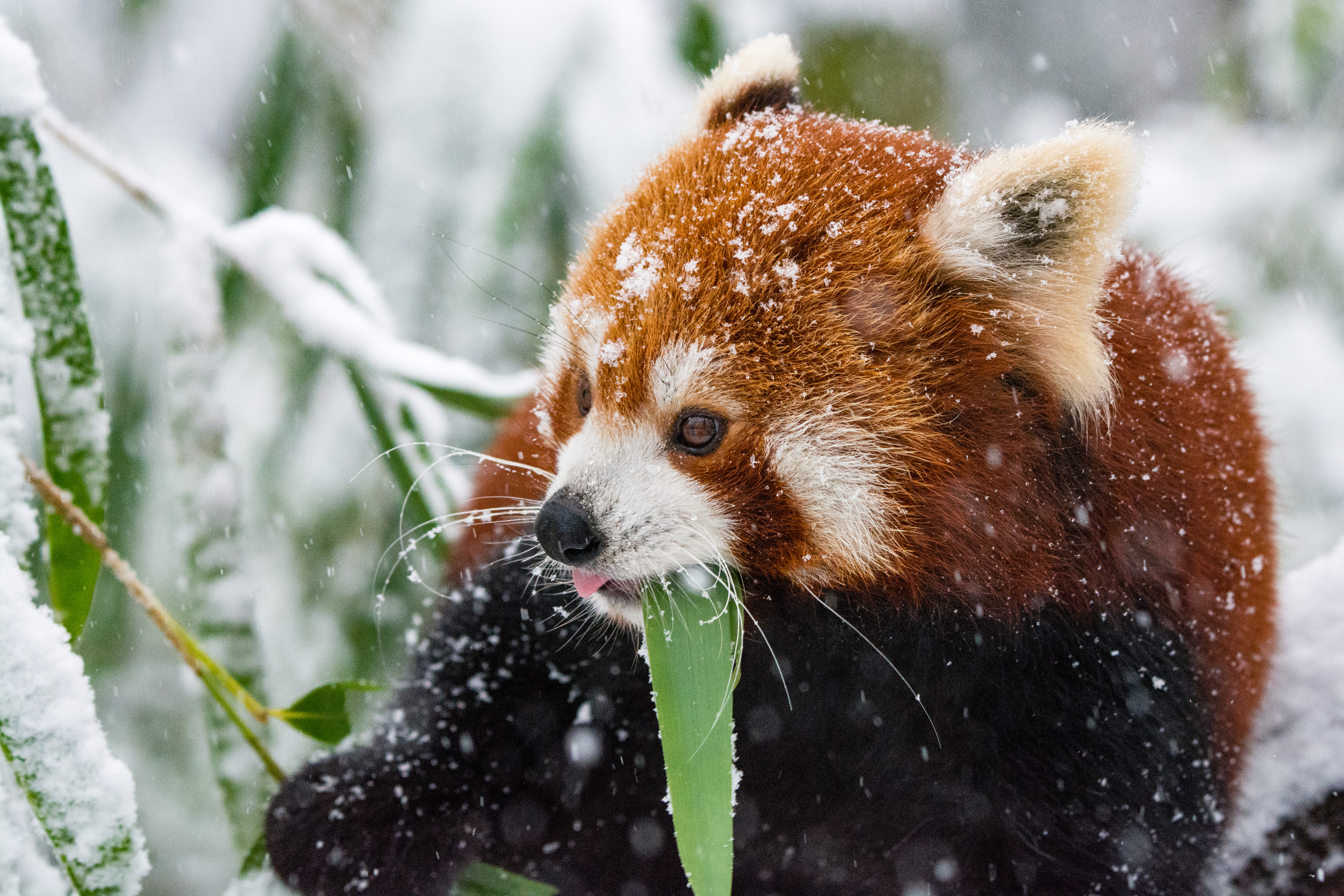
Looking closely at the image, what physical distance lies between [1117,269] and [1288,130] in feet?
11.6

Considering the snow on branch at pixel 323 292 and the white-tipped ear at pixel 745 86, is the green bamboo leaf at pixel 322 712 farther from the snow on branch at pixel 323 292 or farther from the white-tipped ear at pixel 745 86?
the white-tipped ear at pixel 745 86

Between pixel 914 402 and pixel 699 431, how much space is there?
1.15ft

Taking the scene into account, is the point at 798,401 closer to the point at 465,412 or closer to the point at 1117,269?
the point at 1117,269

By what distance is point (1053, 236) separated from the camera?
5.44 feet

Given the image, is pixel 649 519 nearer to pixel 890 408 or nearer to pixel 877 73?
pixel 890 408

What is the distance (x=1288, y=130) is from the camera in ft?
15.6

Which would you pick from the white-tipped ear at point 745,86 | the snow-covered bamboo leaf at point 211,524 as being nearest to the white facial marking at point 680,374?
the white-tipped ear at point 745,86

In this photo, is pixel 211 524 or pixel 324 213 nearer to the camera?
pixel 211 524

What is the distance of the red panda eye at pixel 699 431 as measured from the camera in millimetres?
1738

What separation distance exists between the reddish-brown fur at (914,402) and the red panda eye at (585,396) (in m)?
0.07

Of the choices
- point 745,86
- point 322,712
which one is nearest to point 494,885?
point 322,712

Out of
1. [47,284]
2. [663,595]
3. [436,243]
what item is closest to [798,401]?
[663,595]

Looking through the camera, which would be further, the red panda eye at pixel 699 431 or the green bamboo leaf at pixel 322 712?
the green bamboo leaf at pixel 322 712

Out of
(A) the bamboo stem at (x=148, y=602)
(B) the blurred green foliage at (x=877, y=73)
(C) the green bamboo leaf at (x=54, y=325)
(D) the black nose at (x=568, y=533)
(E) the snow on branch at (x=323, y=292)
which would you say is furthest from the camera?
(B) the blurred green foliage at (x=877, y=73)
